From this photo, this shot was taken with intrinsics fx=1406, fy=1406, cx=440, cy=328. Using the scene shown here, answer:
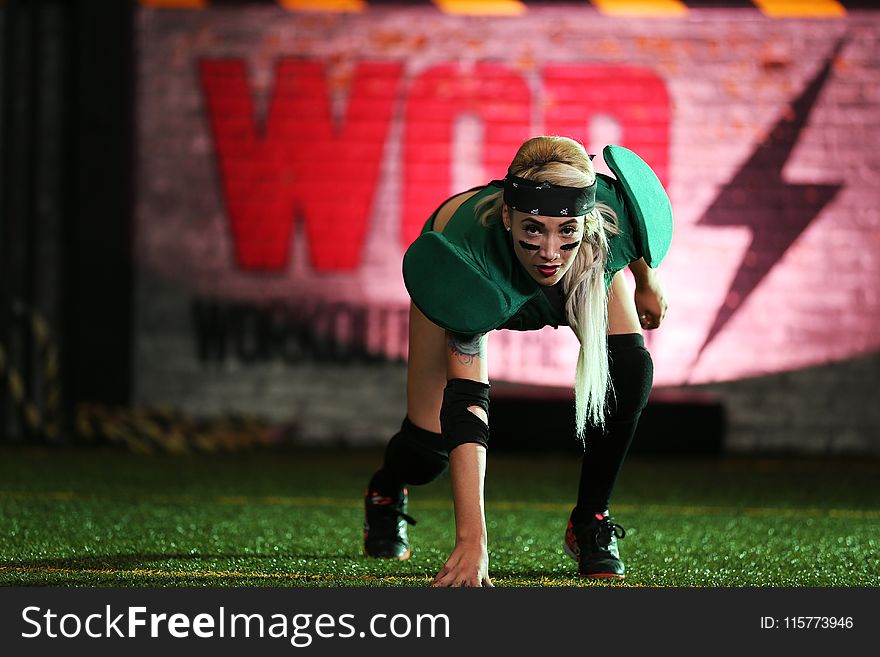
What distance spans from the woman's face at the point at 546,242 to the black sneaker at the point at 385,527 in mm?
995

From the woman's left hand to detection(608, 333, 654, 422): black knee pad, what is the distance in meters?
0.16

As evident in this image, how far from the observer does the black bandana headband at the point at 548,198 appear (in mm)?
2889

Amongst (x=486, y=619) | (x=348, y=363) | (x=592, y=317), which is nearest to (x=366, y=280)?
(x=348, y=363)

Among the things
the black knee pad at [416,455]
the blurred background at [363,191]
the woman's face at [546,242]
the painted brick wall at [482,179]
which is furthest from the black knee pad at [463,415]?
the painted brick wall at [482,179]

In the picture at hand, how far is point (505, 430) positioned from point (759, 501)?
6.83 ft

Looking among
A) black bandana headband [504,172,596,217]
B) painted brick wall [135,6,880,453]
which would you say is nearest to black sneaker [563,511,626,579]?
black bandana headband [504,172,596,217]

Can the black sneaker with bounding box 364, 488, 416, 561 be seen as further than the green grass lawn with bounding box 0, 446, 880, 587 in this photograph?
Yes

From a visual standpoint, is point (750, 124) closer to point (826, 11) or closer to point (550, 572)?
point (826, 11)

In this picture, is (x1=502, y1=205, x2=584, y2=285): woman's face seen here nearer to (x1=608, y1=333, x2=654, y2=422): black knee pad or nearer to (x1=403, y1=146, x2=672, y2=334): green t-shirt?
(x1=403, y1=146, x2=672, y2=334): green t-shirt

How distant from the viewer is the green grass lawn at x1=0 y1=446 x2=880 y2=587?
Result: 11.2 ft

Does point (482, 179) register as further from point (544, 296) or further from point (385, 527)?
point (544, 296)

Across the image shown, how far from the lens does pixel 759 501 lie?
17.9ft

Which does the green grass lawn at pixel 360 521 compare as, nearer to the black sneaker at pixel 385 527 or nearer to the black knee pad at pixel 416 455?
the black sneaker at pixel 385 527

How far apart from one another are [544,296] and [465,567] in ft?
2.04
